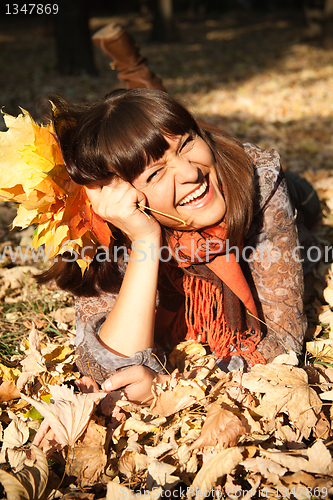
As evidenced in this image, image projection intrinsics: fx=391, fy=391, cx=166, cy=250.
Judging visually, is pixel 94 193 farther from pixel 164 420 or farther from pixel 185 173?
pixel 164 420

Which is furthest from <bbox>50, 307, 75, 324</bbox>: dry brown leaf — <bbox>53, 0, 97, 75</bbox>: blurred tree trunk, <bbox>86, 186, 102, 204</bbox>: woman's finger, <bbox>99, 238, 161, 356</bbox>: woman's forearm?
<bbox>53, 0, 97, 75</bbox>: blurred tree trunk

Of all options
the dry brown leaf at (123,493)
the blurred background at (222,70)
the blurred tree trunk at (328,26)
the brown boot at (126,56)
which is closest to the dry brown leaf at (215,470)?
the dry brown leaf at (123,493)

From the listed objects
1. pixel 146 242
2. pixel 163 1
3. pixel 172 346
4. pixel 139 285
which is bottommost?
pixel 172 346

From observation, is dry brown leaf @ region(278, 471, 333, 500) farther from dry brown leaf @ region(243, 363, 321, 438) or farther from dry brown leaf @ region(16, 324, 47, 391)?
dry brown leaf @ region(16, 324, 47, 391)

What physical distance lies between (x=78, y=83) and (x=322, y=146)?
17.9 ft

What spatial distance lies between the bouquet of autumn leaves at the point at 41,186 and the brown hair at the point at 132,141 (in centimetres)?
7

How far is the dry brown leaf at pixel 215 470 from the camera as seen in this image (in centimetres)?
129

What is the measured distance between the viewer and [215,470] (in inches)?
51.1

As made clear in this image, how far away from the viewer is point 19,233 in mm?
3268

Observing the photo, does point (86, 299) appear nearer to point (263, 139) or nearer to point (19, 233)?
point (19, 233)

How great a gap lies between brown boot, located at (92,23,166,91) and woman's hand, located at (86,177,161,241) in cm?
145

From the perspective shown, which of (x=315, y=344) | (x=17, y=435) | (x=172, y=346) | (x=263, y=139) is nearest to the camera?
(x=17, y=435)

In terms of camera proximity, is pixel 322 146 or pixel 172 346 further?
pixel 322 146

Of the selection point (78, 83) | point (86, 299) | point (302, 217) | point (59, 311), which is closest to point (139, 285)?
point (86, 299)
